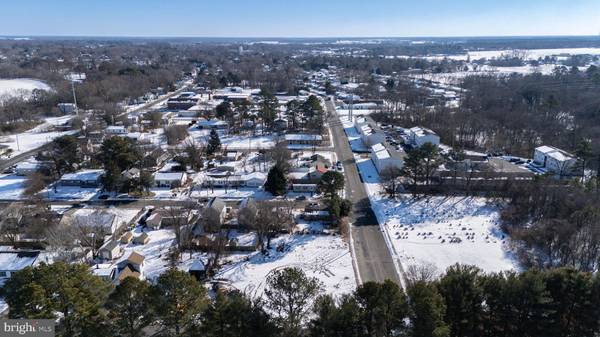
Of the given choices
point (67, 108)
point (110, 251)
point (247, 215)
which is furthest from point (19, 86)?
point (247, 215)

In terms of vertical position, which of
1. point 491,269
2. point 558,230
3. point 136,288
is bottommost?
point 491,269

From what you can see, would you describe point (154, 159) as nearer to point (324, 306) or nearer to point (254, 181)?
point (254, 181)

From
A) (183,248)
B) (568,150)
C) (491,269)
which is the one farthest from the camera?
(568,150)

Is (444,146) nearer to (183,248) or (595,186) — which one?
(595,186)

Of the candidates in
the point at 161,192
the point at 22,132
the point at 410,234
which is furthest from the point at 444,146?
the point at 22,132

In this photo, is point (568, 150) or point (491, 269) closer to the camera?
point (491, 269)

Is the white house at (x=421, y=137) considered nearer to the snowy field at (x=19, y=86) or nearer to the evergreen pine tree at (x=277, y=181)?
the evergreen pine tree at (x=277, y=181)

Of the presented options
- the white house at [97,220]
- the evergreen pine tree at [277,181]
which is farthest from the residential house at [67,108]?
the evergreen pine tree at [277,181]
